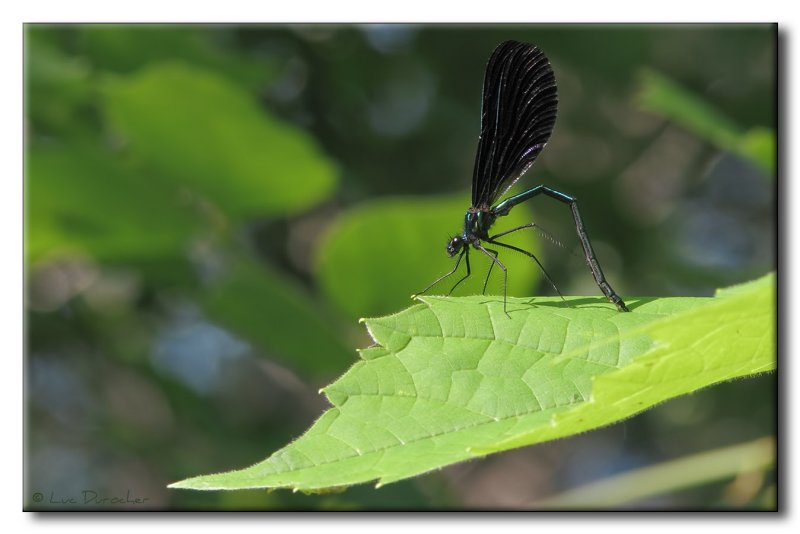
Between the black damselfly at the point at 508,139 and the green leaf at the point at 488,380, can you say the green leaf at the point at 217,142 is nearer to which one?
the black damselfly at the point at 508,139

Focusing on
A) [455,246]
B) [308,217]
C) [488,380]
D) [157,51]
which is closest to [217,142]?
[157,51]

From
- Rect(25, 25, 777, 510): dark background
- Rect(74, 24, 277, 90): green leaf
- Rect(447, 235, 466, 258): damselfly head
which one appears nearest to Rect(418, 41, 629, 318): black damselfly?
Rect(447, 235, 466, 258): damselfly head

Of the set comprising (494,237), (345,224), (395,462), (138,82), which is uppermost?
(138,82)

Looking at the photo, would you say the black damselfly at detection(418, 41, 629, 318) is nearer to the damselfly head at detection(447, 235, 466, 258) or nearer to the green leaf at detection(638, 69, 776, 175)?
the damselfly head at detection(447, 235, 466, 258)

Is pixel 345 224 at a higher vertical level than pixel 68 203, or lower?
lower

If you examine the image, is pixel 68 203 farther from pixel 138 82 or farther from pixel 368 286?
pixel 368 286

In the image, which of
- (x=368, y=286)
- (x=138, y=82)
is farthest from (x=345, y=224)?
(x=138, y=82)
